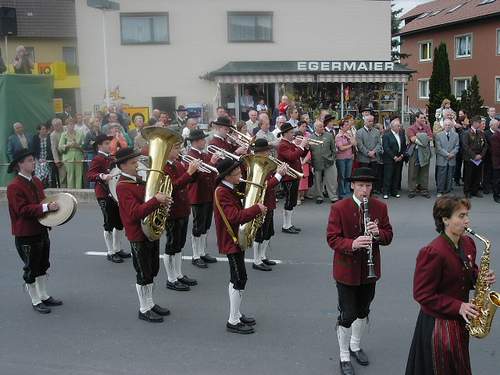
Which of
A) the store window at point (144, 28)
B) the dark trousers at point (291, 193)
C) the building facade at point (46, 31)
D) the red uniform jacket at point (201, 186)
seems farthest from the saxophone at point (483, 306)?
the building facade at point (46, 31)

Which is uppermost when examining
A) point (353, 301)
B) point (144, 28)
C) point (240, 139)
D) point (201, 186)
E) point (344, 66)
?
point (144, 28)

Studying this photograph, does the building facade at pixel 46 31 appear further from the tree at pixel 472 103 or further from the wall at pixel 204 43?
the tree at pixel 472 103

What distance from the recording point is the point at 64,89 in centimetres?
2786

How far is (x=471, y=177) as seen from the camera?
13.5 meters

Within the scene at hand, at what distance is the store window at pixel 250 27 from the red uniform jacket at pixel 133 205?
61.2 ft

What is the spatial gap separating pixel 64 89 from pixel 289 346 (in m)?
24.7

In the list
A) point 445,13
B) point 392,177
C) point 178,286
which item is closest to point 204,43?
point 392,177

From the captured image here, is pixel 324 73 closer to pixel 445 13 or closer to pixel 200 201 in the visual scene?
pixel 200 201

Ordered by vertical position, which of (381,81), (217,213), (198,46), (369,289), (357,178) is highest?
(198,46)

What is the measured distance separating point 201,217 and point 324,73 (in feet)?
47.5

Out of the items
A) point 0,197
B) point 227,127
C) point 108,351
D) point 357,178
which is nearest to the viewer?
point 357,178

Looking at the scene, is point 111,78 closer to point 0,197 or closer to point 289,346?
point 0,197

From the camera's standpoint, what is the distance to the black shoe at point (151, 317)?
21.5 ft

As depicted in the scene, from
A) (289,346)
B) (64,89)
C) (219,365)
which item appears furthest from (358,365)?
(64,89)
